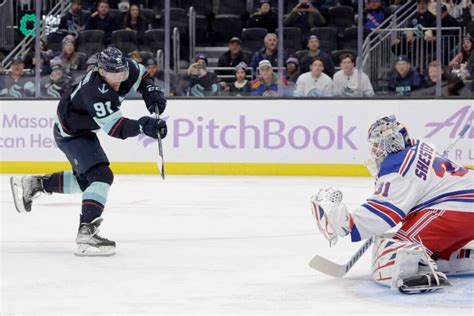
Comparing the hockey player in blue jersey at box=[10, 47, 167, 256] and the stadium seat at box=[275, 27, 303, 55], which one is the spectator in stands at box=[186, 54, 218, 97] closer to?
the stadium seat at box=[275, 27, 303, 55]

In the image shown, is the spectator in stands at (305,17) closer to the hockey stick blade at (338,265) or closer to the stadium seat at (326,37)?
the stadium seat at (326,37)

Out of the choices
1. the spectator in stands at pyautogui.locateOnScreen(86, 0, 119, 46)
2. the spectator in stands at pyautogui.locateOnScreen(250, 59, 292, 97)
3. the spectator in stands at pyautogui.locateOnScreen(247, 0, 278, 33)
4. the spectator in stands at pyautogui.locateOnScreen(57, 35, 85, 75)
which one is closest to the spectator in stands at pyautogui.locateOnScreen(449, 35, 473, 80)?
the spectator in stands at pyautogui.locateOnScreen(250, 59, 292, 97)

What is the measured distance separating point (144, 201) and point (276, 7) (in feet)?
10.7

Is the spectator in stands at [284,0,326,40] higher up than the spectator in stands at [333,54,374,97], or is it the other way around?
the spectator in stands at [284,0,326,40]

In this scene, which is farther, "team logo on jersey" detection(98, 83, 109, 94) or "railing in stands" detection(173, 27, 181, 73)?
"railing in stands" detection(173, 27, 181, 73)

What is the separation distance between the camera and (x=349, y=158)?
31.3ft

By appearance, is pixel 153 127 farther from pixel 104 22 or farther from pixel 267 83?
pixel 104 22

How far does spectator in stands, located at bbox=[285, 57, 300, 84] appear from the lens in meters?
9.74

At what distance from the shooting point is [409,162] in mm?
3854

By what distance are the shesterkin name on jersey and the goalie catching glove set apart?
25 centimetres

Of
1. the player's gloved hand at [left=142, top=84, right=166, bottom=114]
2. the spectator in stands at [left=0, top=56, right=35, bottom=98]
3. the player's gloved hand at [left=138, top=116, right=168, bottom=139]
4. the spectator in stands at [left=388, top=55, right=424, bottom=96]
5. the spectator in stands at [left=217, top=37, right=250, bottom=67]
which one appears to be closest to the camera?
the player's gloved hand at [left=138, top=116, right=168, bottom=139]

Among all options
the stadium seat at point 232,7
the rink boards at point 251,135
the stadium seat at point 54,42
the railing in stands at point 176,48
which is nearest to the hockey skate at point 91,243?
the rink boards at point 251,135

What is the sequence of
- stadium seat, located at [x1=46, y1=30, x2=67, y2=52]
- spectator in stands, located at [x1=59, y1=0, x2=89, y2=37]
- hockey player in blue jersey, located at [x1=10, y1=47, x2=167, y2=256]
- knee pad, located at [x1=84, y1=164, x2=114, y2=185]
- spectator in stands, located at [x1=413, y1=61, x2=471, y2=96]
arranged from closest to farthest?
hockey player in blue jersey, located at [x1=10, y1=47, x2=167, y2=256]
knee pad, located at [x1=84, y1=164, x2=114, y2=185]
spectator in stands, located at [x1=413, y1=61, x2=471, y2=96]
stadium seat, located at [x1=46, y1=30, x2=67, y2=52]
spectator in stands, located at [x1=59, y1=0, x2=89, y2=37]

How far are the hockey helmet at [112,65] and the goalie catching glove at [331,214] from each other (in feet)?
5.10
